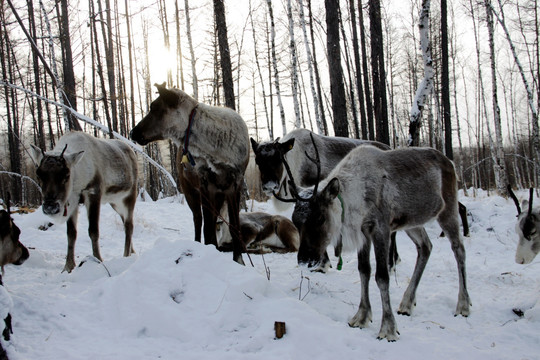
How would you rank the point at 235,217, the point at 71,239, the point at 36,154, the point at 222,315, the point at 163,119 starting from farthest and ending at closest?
the point at 71,239
the point at 36,154
the point at 235,217
the point at 163,119
the point at 222,315

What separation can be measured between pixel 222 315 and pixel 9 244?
2.37 m

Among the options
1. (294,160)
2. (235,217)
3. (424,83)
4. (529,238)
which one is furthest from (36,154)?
(424,83)

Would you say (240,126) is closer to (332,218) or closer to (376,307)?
(332,218)

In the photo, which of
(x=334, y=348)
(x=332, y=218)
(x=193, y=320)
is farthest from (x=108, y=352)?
(x=332, y=218)

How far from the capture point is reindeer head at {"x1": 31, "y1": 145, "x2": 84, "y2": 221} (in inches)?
174

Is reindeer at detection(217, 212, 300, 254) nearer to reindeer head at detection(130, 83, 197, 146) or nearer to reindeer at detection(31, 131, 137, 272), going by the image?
reindeer at detection(31, 131, 137, 272)

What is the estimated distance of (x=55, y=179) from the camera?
4520mm

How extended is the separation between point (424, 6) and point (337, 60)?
2677 mm

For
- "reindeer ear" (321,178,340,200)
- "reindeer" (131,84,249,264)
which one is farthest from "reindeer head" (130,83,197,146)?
"reindeer ear" (321,178,340,200)

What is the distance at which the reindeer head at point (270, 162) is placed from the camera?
18.1 ft

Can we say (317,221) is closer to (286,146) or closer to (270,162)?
(270,162)

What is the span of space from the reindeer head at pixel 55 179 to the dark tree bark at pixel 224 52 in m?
4.49

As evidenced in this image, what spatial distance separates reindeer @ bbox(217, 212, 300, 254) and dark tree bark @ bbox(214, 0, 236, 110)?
2.85 metres

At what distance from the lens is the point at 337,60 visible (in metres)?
9.66
